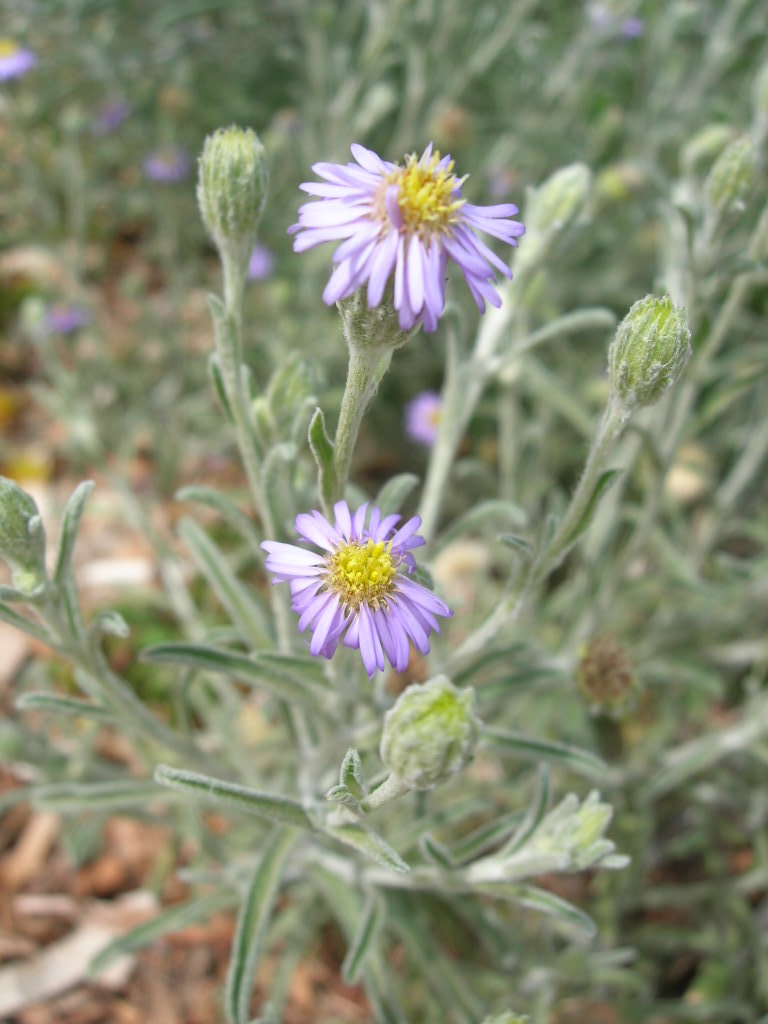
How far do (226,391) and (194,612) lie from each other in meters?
1.92

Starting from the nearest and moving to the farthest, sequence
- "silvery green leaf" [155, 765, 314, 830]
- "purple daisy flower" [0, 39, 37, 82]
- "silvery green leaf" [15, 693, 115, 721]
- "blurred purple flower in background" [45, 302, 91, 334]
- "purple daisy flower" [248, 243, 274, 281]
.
Result: "silvery green leaf" [155, 765, 314, 830], "silvery green leaf" [15, 693, 115, 721], "purple daisy flower" [0, 39, 37, 82], "blurred purple flower in background" [45, 302, 91, 334], "purple daisy flower" [248, 243, 274, 281]

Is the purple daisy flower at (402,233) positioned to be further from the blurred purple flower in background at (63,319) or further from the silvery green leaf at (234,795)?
the blurred purple flower in background at (63,319)

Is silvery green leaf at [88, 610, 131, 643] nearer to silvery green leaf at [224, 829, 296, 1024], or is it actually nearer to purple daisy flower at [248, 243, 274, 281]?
silvery green leaf at [224, 829, 296, 1024]

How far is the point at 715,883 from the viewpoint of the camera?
10.4ft

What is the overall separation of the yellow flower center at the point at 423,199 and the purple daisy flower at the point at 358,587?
50 cm

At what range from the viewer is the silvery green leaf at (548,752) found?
83.7 inches

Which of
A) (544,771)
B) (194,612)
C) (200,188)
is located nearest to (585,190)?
(200,188)

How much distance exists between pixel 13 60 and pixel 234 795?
3834 millimetres

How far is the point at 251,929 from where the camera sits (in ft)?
6.58

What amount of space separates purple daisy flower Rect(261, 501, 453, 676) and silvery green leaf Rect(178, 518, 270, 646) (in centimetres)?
65

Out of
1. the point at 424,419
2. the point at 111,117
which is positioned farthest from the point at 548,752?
the point at 111,117

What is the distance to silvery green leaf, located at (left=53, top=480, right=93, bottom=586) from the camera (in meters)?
1.92

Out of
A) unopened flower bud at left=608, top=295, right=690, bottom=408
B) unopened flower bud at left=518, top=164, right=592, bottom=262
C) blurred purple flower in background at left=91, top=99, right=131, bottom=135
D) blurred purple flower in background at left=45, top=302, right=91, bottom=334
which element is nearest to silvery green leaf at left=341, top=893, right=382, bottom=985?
unopened flower bud at left=608, top=295, right=690, bottom=408

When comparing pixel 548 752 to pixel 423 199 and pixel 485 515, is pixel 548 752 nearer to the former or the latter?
Result: pixel 485 515
